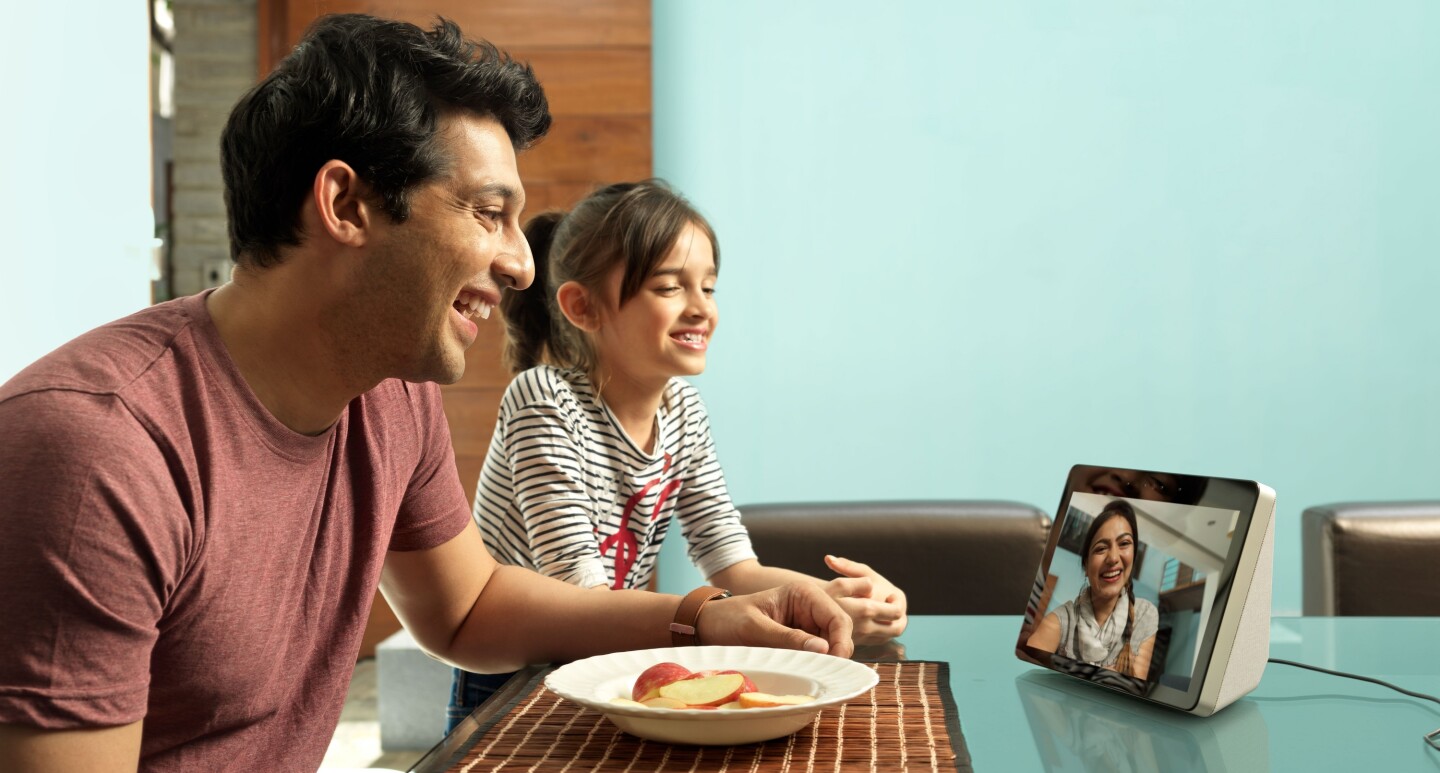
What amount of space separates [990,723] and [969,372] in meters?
2.46

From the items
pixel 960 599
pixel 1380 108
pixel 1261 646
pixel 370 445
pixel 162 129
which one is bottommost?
pixel 960 599

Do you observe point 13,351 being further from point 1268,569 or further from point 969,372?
point 1268,569

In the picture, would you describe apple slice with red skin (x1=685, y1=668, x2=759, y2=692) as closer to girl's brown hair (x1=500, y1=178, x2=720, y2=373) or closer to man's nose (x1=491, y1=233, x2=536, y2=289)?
man's nose (x1=491, y1=233, x2=536, y2=289)

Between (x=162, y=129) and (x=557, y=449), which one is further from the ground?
(x=162, y=129)

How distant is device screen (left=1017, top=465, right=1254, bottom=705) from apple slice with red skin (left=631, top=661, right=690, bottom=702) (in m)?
0.40

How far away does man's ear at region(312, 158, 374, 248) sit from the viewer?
1048 millimetres

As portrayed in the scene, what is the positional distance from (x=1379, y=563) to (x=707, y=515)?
3.19 ft

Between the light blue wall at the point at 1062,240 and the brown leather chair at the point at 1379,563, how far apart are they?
1.55 m

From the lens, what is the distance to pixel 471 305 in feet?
3.78

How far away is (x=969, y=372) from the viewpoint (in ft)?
11.2

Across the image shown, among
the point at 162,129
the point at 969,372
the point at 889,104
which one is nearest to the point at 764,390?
the point at 969,372

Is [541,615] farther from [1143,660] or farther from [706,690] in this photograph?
[1143,660]

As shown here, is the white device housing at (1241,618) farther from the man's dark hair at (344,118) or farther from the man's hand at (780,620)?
the man's dark hair at (344,118)

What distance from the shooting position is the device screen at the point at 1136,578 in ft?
3.33
